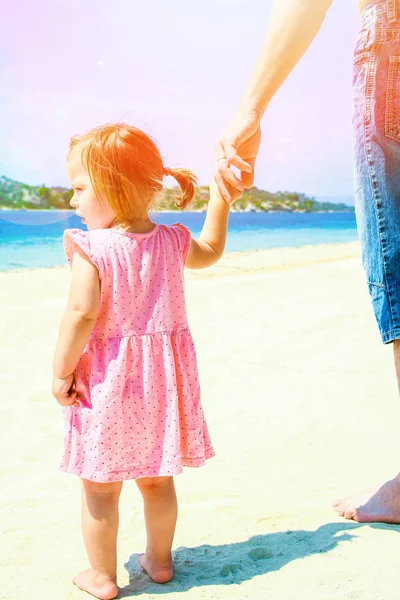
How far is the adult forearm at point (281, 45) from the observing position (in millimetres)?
1896

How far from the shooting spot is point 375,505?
221 centimetres

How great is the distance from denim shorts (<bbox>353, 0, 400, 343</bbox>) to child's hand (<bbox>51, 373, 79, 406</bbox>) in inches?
33.4

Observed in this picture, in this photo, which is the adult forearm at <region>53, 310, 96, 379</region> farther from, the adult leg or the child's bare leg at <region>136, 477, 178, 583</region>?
the adult leg

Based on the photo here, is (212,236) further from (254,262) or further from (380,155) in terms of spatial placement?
(254,262)

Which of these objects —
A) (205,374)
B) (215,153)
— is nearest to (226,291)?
(205,374)

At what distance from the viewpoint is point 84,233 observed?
70.3 inches

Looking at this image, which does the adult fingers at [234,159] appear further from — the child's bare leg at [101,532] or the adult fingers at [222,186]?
the child's bare leg at [101,532]

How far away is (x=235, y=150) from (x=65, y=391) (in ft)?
2.61

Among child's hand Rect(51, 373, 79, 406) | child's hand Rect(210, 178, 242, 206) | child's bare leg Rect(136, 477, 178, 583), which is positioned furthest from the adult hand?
child's bare leg Rect(136, 477, 178, 583)

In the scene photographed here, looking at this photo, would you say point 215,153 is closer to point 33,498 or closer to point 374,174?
point 374,174

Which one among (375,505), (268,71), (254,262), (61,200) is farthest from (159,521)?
(61,200)

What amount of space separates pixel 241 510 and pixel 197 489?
9.7 inches

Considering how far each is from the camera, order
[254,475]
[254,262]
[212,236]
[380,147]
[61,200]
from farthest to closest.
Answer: [61,200], [254,262], [254,475], [212,236], [380,147]

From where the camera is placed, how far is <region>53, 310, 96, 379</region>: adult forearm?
1.72 meters
